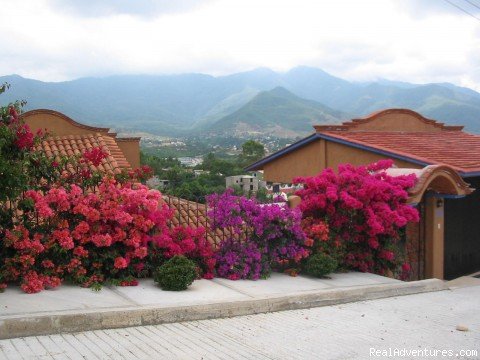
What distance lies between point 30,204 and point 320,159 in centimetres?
1055

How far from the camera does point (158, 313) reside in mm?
6914

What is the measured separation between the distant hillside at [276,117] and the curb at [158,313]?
336ft

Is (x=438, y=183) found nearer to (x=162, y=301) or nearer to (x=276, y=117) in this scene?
(x=162, y=301)

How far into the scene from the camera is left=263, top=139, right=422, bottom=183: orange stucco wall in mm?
15255

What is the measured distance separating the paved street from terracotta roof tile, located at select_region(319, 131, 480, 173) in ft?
19.8

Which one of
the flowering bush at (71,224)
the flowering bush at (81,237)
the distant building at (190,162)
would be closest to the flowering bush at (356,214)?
the flowering bush at (71,224)

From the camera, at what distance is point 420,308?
9.02m

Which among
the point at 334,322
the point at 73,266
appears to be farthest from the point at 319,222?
the point at 73,266

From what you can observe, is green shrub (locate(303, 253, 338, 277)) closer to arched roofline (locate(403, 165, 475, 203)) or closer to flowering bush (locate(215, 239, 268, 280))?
flowering bush (locate(215, 239, 268, 280))

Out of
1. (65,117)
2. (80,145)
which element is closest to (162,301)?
(80,145)

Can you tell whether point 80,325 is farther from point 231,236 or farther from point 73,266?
point 231,236

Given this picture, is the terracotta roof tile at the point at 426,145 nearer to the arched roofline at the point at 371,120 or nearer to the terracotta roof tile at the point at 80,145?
the arched roofline at the point at 371,120

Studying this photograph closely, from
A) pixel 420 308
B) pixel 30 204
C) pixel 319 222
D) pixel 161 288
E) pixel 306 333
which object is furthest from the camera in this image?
pixel 319 222

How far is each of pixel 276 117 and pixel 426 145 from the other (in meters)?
114
